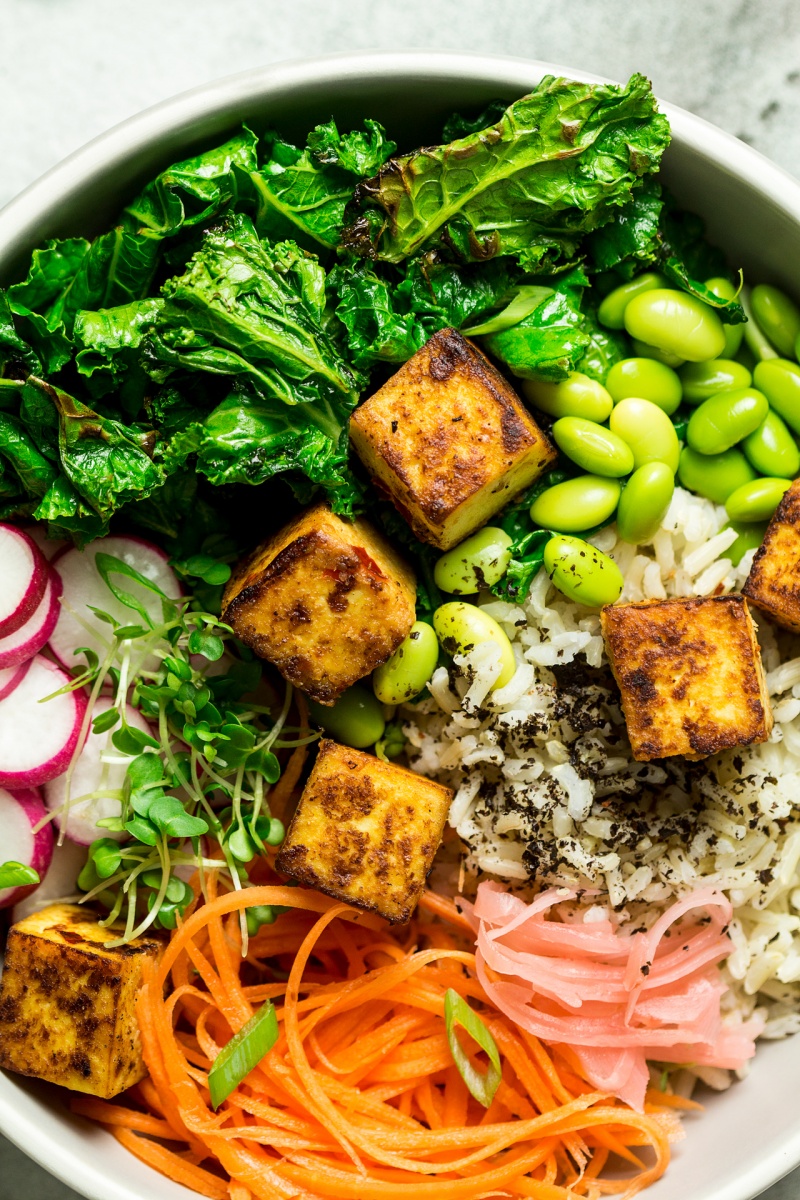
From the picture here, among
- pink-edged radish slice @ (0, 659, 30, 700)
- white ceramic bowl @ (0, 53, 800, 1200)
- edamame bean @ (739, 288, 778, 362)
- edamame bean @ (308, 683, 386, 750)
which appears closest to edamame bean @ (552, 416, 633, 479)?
edamame bean @ (739, 288, 778, 362)

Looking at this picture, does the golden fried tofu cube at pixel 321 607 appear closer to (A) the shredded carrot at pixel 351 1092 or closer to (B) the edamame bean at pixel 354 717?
(B) the edamame bean at pixel 354 717

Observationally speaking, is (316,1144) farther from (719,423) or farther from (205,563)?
(719,423)

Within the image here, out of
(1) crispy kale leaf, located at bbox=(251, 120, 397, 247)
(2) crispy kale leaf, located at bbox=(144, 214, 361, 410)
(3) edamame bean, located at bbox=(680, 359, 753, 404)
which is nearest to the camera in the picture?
(2) crispy kale leaf, located at bbox=(144, 214, 361, 410)

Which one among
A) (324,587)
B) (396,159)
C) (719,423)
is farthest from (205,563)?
(719,423)

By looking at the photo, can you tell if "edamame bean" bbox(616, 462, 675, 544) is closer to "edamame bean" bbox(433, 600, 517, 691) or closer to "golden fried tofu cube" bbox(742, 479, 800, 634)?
"golden fried tofu cube" bbox(742, 479, 800, 634)

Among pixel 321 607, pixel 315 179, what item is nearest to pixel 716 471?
pixel 321 607
